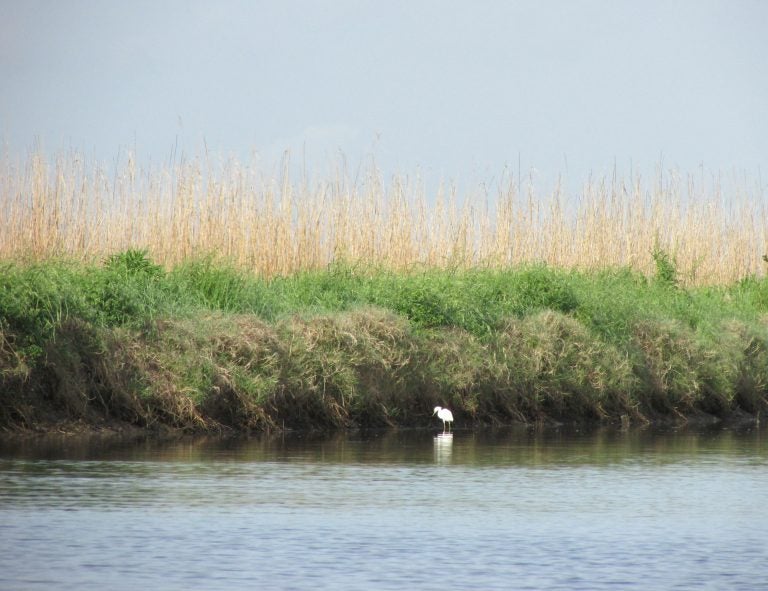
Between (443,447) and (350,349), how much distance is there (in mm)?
2273

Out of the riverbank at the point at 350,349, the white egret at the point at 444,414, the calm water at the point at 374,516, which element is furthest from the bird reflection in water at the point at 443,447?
the riverbank at the point at 350,349

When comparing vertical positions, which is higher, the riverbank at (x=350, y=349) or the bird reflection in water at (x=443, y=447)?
the riverbank at (x=350, y=349)

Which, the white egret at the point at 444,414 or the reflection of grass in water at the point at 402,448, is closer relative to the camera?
the reflection of grass in water at the point at 402,448

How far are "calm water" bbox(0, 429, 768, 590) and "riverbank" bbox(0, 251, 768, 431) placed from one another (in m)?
0.91

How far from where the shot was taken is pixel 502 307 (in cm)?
2131

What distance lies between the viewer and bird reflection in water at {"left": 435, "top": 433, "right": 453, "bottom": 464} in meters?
15.6

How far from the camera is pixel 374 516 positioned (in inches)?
445

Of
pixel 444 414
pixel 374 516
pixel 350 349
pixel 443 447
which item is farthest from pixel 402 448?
pixel 374 516

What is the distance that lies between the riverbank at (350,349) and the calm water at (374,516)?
91 centimetres

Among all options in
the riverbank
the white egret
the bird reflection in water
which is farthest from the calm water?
the white egret

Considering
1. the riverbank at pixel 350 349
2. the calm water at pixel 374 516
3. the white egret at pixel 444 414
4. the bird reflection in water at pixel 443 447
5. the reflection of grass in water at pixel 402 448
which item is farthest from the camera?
the white egret at pixel 444 414

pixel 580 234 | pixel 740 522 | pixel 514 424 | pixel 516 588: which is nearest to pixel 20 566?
pixel 516 588

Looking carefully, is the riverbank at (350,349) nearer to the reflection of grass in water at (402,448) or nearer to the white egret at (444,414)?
the reflection of grass in water at (402,448)

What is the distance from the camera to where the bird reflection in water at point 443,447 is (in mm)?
15555
